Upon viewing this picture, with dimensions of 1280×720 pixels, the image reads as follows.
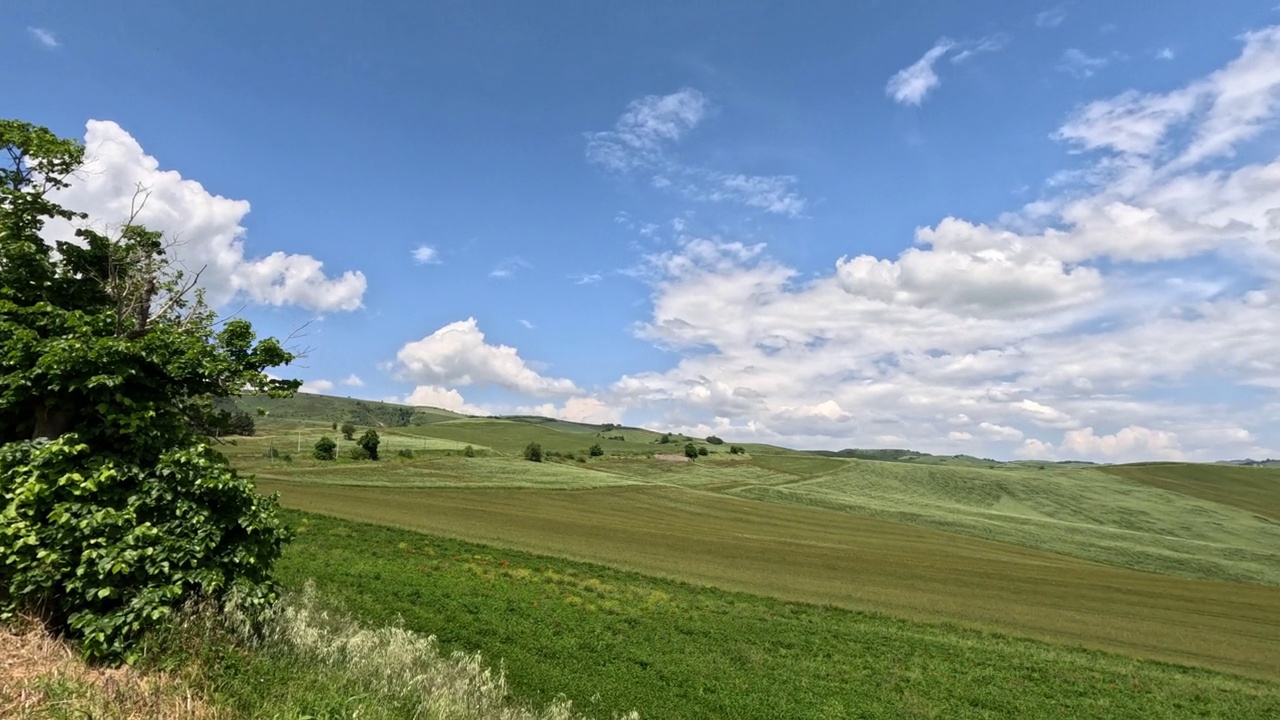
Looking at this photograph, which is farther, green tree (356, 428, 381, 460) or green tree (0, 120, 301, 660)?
green tree (356, 428, 381, 460)

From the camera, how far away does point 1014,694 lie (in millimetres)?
21516

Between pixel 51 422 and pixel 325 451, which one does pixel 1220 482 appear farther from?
pixel 51 422

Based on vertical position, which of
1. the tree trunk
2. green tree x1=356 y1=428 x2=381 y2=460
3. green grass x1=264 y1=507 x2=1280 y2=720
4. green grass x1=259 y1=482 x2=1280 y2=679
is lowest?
green grass x1=259 y1=482 x2=1280 y2=679

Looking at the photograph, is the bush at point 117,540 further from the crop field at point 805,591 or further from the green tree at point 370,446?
the green tree at point 370,446

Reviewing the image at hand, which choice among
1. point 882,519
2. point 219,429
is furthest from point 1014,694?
point 882,519

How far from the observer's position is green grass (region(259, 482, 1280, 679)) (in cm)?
3322

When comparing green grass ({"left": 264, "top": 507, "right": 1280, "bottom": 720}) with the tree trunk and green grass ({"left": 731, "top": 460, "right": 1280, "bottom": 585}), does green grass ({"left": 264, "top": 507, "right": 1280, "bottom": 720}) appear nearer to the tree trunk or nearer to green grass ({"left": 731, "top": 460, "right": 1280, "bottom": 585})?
the tree trunk

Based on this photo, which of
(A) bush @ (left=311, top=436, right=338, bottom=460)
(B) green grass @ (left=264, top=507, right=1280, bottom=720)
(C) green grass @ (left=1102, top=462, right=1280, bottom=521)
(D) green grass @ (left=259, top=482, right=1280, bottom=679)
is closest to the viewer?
(B) green grass @ (left=264, top=507, right=1280, bottom=720)

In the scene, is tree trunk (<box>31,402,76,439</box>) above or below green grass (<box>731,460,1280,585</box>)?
above

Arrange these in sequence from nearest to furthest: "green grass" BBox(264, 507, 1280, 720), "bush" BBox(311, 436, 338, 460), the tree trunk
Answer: the tree trunk → "green grass" BBox(264, 507, 1280, 720) → "bush" BBox(311, 436, 338, 460)

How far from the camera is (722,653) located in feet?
71.9

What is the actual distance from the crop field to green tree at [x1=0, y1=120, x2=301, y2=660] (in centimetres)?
1009

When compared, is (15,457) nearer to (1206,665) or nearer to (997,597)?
(1206,665)

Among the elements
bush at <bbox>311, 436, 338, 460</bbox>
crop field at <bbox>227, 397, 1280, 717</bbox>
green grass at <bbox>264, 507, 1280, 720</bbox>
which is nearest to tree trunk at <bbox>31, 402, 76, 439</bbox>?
green grass at <bbox>264, 507, 1280, 720</bbox>
